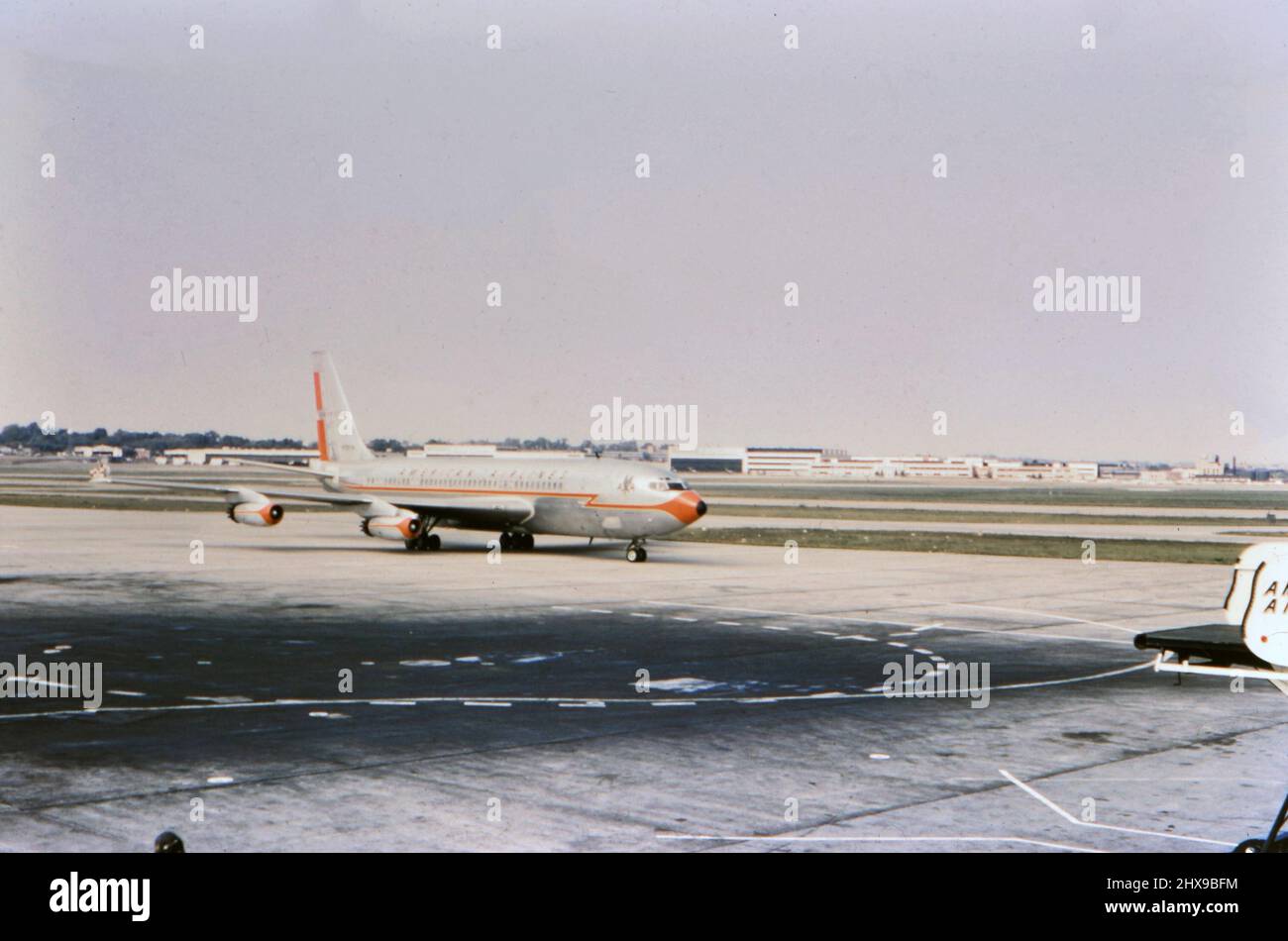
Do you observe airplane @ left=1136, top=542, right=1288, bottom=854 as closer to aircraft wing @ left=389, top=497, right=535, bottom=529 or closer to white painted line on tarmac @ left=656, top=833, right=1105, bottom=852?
white painted line on tarmac @ left=656, top=833, right=1105, bottom=852

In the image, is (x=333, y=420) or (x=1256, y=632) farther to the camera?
(x=333, y=420)

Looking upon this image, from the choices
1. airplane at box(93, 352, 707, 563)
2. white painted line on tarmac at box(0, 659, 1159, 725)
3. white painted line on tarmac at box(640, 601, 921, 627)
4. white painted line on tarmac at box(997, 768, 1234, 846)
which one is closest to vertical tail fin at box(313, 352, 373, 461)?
airplane at box(93, 352, 707, 563)

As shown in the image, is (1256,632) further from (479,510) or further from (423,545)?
(423,545)

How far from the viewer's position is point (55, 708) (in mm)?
19594

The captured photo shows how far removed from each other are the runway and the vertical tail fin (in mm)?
24669

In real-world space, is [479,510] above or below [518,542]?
above

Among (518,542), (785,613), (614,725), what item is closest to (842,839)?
(614,725)

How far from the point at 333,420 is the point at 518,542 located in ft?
48.6

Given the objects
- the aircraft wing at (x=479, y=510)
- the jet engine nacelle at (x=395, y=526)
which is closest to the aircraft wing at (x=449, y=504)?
the aircraft wing at (x=479, y=510)

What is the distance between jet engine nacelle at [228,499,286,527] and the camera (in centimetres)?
A: 5306

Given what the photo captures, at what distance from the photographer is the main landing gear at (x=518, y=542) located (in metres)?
56.1

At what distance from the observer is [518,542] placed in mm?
56531

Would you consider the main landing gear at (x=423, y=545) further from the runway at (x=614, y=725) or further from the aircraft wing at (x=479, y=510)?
the runway at (x=614, y=725)
